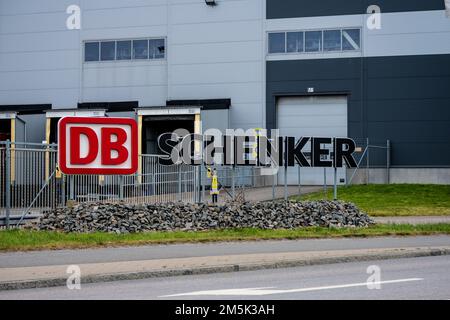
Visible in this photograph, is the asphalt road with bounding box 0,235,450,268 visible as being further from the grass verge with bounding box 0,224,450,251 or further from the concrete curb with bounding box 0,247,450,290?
the concrete curb with bounding box 0,247,450,290

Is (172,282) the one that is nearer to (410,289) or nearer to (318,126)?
(410,289)

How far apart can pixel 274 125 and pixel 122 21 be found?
1194 centimetres

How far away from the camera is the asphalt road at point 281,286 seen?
387 inches

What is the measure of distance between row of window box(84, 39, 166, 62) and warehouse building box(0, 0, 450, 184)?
7cm

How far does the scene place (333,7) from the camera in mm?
44500

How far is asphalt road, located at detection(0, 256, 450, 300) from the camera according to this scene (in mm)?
9828

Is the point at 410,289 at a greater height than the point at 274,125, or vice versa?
the point at 274,125

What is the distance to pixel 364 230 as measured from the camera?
66.4ft

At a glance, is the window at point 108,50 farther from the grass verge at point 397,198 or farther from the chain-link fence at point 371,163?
the grass verge at point 397,198

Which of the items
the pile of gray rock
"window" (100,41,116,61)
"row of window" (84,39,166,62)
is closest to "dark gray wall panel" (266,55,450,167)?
"row of window" (84,39,166,62)

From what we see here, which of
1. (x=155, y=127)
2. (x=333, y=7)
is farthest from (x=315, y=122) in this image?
(x=155, y=127)

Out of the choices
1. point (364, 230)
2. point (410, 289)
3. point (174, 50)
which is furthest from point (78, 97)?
point (410, 289)

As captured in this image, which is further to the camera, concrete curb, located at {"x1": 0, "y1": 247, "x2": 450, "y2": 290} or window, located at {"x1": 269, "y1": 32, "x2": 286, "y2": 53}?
window, located at {"x1": 269, "y1": 32, "x2": 286, "y2": 53}

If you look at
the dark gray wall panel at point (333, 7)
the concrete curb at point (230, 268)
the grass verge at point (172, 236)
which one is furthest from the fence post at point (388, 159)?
the concrete curb at point (230, 268)
